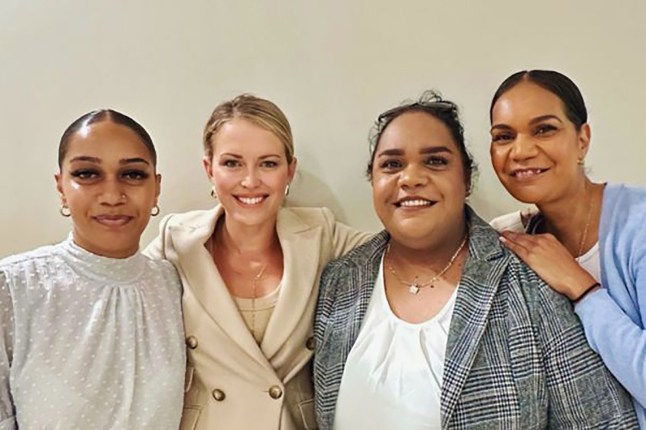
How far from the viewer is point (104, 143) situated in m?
1.37

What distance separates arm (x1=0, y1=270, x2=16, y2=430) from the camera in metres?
1.25

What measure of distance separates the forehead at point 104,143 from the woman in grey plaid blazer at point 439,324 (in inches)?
21.3

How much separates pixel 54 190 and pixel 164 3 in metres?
0.64

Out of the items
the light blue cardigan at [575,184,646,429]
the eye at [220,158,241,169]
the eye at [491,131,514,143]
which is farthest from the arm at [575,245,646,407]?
the eye at [220,158,241,169]

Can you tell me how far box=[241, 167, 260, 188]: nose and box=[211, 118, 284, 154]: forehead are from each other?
0.16 ft

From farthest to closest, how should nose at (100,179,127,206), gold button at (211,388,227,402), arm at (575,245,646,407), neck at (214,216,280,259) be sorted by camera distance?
neck at (214,216,280,259) → gold button at (211,388,227,402) → nose at (100,179,127,206) → arm at (575,245,646,407)

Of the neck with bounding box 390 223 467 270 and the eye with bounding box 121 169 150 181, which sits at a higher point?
the eye with bounding box 121 169 150 181

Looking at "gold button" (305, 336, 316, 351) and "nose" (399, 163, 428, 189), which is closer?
"nose" (399, 163, 428, 189)

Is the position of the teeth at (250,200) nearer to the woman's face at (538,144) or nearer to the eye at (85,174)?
the eye at (85,174)

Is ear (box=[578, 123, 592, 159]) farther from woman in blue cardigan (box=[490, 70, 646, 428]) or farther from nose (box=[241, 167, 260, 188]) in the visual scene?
nose (box=[241, 167, 260, 188])

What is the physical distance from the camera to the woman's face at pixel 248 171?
4.94 feet

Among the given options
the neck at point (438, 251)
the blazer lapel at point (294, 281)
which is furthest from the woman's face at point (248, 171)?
the neck at point (438, 251)

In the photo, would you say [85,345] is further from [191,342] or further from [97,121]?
[97,121]

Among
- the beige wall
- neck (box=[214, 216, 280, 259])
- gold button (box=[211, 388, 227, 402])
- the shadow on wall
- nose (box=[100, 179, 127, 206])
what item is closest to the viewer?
nose (box=[100, 179, 127, 206])
